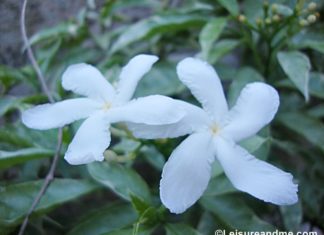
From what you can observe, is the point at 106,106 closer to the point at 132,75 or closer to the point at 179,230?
the point at 132,75

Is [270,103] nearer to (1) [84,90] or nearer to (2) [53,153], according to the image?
(1) [84,90]

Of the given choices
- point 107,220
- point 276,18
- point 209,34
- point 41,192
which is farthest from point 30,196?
point 276,18

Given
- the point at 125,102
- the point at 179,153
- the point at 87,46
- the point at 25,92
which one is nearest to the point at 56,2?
the point at 87,46

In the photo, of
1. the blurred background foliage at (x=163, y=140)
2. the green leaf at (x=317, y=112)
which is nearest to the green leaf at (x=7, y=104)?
the blurred background foliage at (x=163, y=140)

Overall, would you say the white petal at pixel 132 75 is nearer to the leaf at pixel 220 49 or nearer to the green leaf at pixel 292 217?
the leaf at pixel 220 49

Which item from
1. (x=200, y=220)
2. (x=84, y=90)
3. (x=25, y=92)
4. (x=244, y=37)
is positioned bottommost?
(x=200, y=220)

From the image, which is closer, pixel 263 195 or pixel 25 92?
pixel 263 195

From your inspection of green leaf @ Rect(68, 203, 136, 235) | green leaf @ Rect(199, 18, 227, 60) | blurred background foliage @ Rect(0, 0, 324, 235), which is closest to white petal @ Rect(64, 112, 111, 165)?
blurred background foliage @ Rect(0, 0, 324, 235)
